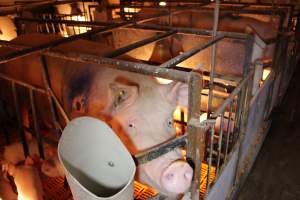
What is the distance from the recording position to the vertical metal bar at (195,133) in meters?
1.47

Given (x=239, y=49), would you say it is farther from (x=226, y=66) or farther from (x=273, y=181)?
(x=273, y=181)

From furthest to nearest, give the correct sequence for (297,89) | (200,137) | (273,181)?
1. (297,89)
2. (273,181)
3. (200,137)

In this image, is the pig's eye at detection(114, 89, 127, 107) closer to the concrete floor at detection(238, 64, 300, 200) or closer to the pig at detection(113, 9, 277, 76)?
the concrete floor at detection(238, 64, 300, 200)

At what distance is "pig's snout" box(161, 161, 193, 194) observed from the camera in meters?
1.81

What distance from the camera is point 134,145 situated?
6.89 ft

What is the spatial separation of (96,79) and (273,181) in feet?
10.7

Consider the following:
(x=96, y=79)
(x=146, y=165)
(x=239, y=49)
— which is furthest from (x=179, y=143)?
(x=239, y=49)

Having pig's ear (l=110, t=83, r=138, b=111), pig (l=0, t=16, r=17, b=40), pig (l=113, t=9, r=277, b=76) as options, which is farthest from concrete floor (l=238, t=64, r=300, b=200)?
pig (l=0, t=16, r=17, b=40)

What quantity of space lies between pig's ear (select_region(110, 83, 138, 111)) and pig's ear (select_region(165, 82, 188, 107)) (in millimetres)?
264

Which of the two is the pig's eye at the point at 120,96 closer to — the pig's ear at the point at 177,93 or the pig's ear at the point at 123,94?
the pig's ear at the point at 123,94

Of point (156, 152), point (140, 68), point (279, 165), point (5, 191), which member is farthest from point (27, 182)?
point (279, 165)

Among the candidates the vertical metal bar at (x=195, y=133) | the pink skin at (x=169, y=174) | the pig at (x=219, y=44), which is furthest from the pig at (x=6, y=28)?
the vertical metal bar at (x=195, y=133)

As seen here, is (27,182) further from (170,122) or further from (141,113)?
(170,122)

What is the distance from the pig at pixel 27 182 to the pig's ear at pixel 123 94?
4.71ft
